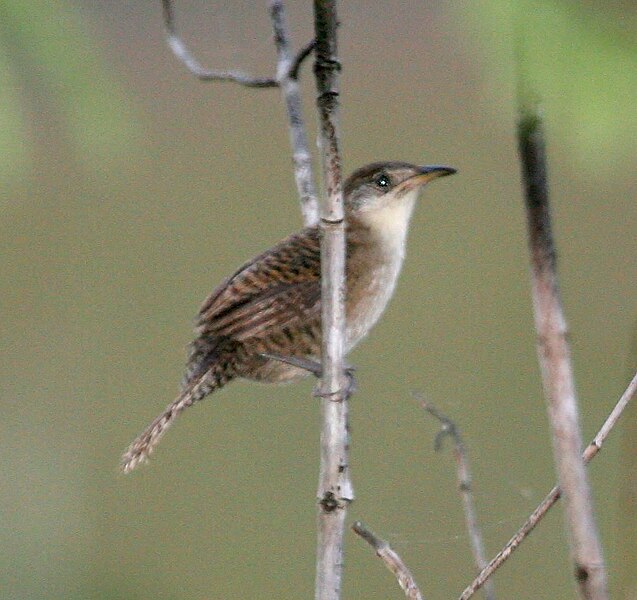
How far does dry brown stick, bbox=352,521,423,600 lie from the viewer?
1.08 meters

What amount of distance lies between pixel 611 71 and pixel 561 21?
0.03 meters

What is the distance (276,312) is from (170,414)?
0.76 feet

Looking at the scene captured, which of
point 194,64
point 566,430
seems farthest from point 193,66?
point 566,430

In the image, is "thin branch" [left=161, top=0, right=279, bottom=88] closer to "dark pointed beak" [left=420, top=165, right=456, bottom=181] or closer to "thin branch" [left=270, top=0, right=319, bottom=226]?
"thin branch" [left=270, top=0, right=319, bottom=226]

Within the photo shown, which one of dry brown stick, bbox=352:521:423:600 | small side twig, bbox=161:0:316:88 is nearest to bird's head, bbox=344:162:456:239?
small side twig, bbox=161:0:316:88

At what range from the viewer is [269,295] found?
5.69ft

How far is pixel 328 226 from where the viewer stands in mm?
1112

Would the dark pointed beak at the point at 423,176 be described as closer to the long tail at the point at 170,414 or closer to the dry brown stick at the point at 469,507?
the long tail at the point at 170,414

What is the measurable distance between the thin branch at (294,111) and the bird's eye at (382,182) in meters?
0.19

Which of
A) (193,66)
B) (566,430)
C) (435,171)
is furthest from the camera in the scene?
(435,171)

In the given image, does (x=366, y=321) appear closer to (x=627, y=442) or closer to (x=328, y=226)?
(x=328, y=226)

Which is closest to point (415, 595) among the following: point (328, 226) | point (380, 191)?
point (328, 226)

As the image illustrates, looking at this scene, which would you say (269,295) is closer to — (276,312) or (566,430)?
(276,312)

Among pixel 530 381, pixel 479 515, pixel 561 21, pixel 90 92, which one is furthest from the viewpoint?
pixel 530 381
